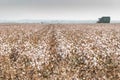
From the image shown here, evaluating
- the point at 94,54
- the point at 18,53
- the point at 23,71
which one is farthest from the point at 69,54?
the point at 23,71

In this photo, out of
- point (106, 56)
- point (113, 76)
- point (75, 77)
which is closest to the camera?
point (75, 77)

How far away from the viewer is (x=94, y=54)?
15195 millimetres

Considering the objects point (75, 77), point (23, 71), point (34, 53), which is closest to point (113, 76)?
point (75, 77)

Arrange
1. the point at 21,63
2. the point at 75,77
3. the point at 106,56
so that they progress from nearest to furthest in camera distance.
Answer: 1. the point at 75,77
2. the point at 21,63
3. the point at 106,56

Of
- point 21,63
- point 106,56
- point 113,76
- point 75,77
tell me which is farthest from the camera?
point 106,56

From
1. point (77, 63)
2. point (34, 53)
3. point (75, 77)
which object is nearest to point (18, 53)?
point (34, 53)

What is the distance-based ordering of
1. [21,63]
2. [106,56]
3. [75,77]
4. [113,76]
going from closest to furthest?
[75,77]
[113,76]
[21,63]
[106,56]

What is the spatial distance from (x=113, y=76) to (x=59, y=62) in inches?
121

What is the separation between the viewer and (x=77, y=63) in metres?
13.7

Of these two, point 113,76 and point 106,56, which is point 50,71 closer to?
point 113,76

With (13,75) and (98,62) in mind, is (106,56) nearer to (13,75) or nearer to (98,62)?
(98,62)

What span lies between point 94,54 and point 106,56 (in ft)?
2.08

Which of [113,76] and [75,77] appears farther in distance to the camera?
[113,76]

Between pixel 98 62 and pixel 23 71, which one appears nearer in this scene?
pixel 23 71
